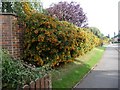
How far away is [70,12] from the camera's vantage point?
98.0 feet

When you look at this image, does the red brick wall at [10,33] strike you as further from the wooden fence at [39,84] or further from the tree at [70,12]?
the tree at [70,12]

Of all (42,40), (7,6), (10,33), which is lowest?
(42,40)

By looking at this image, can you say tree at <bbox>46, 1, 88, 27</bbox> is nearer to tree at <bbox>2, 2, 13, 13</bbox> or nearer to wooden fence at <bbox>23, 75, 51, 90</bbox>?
tree at <bbox>2, 2, 13, 13</bbox>

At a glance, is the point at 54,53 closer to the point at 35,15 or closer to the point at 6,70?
the point at 35,15

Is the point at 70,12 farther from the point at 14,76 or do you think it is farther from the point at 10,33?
the point at 14,76

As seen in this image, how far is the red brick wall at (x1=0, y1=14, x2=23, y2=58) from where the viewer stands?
29.1 feet

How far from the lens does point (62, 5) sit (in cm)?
2919

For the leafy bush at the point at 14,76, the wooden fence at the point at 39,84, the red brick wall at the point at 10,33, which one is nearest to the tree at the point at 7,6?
the red brick wall at the point at 10,33

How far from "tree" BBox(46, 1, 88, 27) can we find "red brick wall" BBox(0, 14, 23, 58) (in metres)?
18.3

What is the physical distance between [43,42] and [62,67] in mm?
3102

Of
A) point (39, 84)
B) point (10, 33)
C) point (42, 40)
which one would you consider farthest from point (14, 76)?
point (42, 40)

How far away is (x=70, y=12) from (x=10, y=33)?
2120 centimetres

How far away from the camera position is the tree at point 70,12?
28217 millimetres

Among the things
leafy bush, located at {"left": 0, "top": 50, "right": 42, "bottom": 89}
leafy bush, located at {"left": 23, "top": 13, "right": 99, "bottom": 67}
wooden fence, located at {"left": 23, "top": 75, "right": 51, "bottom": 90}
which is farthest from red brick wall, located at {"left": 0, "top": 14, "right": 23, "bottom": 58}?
wooden fence, located at {"left": 23, "top": 75, "right": 51, "bottom": 90}
